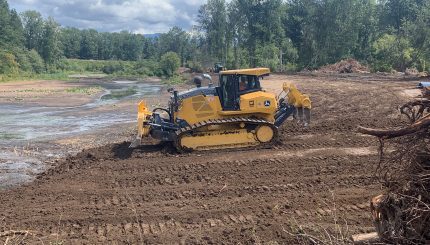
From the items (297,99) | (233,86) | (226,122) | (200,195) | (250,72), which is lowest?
(200,195)

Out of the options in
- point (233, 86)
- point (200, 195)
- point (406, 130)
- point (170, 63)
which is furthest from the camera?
point (170, 63)

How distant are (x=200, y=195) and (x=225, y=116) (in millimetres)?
4226

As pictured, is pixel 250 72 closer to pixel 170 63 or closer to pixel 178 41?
pixel 170 63

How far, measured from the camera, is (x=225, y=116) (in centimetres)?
1225

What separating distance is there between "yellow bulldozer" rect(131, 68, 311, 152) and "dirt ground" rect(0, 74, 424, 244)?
438 mm

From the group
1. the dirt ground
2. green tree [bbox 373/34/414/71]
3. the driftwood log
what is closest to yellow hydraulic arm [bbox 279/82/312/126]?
the dirt ground

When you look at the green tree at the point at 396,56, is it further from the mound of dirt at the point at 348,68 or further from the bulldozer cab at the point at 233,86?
the bulldozer cab at the point at 233,86

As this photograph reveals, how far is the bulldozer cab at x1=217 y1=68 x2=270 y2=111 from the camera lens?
479 inches

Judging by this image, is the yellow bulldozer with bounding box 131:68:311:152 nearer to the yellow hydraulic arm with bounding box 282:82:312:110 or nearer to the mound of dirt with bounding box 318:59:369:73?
the yellow hydraulic arm with bounding box 282:82:312:110

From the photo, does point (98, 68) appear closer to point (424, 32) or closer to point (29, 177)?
point (424, 32)

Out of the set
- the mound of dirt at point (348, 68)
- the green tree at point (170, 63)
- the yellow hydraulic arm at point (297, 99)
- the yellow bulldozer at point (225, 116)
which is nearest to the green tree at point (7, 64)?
the green tree at point (170, 63)

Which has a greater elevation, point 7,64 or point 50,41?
point 50,41

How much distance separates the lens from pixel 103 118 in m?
21.2

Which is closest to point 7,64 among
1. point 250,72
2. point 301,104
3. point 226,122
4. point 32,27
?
point 32,27
